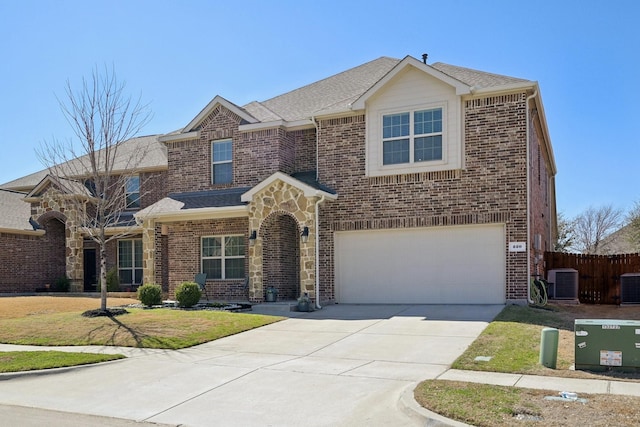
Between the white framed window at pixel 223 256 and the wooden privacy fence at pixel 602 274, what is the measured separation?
12084 millimetres

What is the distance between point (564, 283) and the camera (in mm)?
20219

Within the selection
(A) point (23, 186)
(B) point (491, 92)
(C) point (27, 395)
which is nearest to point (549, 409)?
(C) point (27, 395)

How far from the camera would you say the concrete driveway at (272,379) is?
7.30 m

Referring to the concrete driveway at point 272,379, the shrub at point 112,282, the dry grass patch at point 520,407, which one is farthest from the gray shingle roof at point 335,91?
the dry grass patch at point 520,407

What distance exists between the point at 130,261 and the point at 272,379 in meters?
18.4

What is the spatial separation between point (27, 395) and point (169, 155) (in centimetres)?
1402

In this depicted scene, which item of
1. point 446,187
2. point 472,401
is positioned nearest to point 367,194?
point 446,187

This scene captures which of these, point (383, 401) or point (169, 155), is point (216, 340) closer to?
point (383, 401)

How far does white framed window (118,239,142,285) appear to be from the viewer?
25.4 m

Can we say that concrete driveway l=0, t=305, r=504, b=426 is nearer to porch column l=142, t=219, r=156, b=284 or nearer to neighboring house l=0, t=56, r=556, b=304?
neighboring house l=0, t=56, r=556, b=304

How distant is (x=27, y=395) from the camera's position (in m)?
8.68

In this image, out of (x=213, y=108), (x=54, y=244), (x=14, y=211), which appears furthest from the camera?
(x=54, y=244)

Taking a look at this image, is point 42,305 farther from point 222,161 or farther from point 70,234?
point 70,234

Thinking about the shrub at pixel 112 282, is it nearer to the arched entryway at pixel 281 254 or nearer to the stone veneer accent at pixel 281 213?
the stone veneer accent at pixel 281 213
